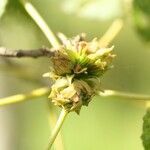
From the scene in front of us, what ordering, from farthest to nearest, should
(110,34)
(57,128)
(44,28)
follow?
1. (110,34)
2. (44,28)
3. (57,128)

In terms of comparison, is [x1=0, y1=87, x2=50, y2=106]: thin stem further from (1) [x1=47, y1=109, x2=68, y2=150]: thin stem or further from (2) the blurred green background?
(2) the blurred green background

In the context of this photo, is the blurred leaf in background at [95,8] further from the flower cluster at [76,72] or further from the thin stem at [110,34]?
the flower cluster at [76,72]

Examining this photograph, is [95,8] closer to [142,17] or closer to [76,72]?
[142,17]

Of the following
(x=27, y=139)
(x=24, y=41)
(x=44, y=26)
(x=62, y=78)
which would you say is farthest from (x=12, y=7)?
(x=27, y=139)

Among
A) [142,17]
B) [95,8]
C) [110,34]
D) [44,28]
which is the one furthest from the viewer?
[95,8]

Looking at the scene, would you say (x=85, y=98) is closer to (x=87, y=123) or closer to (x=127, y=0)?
(x=127, y=0)

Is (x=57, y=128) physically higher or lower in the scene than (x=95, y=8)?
lower

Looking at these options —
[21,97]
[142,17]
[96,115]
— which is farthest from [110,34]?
[96,115]
